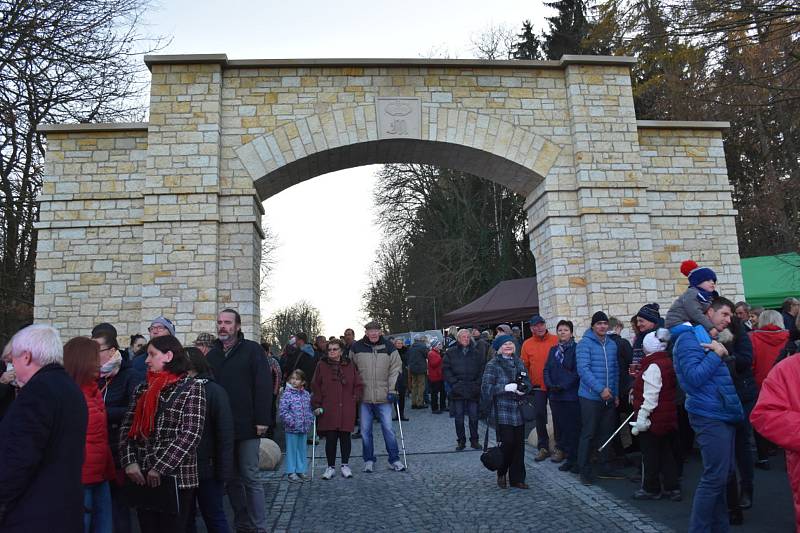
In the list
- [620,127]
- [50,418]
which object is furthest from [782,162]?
[50,418]

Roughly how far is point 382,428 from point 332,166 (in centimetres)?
618

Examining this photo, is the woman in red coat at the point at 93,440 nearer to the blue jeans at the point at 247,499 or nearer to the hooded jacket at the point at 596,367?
the blue jeans at the point at 247,499

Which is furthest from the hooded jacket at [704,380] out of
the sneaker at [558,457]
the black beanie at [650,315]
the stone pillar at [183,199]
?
the stone pillar at [183,199]

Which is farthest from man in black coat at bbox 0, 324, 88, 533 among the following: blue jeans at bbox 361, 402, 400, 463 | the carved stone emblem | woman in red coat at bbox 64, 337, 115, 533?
the carved stone emblem

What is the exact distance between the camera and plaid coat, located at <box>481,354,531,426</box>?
618 centimetres

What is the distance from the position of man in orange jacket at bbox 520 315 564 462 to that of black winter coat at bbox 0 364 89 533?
→ 5.95 meters

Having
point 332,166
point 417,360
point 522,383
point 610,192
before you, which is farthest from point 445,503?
point 417,360

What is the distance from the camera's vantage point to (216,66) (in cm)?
1102

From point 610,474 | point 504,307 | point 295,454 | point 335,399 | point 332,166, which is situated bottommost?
point 610,474

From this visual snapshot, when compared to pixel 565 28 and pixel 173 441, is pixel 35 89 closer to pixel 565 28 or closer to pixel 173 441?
pixel 173 441

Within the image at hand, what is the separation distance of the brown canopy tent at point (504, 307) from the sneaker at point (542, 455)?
7179 mm

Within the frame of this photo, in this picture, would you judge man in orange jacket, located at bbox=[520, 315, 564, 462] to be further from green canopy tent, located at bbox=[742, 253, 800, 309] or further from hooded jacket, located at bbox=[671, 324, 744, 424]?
green canopy tent, located at bbox=[742, 253, 800, 309]

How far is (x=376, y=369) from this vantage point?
7340 mm

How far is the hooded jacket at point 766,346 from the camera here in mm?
6199
